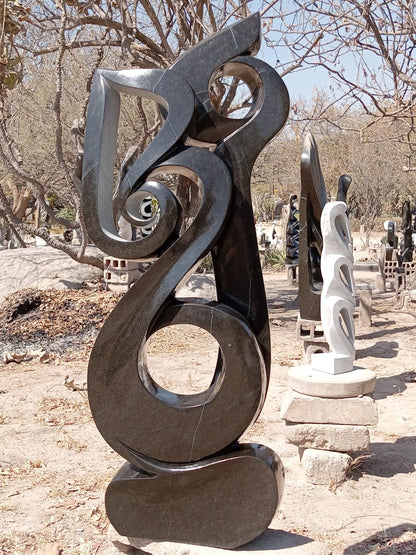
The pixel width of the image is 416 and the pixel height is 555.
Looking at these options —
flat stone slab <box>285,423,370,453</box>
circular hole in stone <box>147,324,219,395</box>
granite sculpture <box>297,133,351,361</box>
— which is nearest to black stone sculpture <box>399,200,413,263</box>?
circular hole in stone <box>147,324,219,395</box>

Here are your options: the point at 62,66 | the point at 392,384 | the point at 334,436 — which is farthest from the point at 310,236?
the point at 62,66

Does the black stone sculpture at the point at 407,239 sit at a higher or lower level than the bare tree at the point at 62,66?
lower

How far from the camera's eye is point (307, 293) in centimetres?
648

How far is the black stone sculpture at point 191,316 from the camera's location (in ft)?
9.46

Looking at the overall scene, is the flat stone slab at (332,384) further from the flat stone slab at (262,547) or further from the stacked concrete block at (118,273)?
the stacked concrete block at (118,273)

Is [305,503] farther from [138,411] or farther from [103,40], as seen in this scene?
[103,40]

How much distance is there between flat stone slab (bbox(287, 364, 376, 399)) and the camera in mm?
4445

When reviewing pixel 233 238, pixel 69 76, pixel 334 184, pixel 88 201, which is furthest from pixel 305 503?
pixel 334 184

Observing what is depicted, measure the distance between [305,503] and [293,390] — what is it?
805 mm

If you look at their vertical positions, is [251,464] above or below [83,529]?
above

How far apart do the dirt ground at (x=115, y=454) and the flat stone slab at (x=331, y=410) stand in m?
0.41

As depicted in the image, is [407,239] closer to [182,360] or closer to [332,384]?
[182,360]

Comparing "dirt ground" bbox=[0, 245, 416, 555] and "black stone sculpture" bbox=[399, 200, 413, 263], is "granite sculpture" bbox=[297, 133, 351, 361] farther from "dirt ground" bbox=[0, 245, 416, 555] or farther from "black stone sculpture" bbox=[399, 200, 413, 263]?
"black stone sculpture" bbox=[399, 200, 413, 263]

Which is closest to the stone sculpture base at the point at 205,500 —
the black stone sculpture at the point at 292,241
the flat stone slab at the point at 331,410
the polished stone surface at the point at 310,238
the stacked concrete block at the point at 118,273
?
the flat stone slab at the point at 331,410
